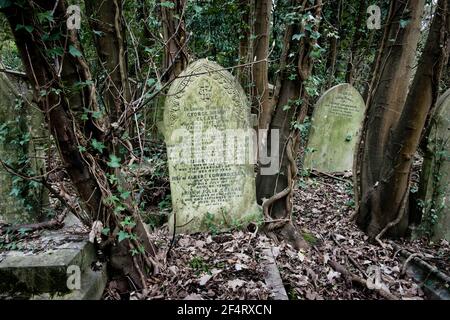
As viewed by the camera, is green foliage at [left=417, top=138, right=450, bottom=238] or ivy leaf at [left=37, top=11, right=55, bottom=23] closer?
ivy leaf at [left=37, top=11, right=55, bottom=23]

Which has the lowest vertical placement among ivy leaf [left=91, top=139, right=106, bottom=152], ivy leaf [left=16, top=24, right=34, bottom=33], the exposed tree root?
the exposed tree root

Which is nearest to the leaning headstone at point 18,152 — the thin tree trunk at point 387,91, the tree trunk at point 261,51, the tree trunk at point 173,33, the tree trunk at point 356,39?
the tree trunk at point 173,33

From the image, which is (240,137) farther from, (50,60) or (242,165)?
(50,60)

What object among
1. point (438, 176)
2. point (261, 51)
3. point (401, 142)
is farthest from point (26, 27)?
point (438, 176)

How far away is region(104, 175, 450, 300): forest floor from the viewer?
2.63 m

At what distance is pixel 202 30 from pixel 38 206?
5.53 m

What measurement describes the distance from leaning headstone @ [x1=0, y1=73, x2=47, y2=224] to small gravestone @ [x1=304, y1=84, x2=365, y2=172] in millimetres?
4574

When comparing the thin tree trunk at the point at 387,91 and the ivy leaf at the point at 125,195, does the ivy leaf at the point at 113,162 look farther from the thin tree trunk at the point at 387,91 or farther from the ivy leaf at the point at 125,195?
the thin tree trunk at the point at 387,91

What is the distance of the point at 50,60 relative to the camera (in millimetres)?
2031

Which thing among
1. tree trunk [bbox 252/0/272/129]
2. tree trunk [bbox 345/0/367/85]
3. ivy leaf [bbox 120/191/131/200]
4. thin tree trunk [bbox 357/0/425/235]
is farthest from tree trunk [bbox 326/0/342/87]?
ivy leaf [bbox 120/191/131/200]

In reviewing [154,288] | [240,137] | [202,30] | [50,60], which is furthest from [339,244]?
[202,30]

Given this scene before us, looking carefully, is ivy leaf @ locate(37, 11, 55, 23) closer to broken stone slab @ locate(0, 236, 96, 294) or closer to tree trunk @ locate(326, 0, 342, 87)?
broken stone slab @ locate(0, 236, 96, 294)

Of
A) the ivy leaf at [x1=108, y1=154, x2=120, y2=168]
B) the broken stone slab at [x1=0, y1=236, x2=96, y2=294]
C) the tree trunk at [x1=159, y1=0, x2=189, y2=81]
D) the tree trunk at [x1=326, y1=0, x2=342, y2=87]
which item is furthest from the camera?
the tree trunk at [x1=326, y1=0, x2=342, y2=87]
